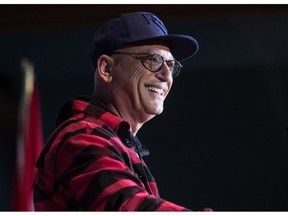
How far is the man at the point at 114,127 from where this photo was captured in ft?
3.42

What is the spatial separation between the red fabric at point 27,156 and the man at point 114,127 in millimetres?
1188

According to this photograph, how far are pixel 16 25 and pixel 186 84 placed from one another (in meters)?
1.06

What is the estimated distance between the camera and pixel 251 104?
3.08 m

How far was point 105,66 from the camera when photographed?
4.81 ft

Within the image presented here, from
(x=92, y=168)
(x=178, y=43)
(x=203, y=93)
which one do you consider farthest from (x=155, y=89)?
(x=203, y=93)

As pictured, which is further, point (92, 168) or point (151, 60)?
point (151, 60)

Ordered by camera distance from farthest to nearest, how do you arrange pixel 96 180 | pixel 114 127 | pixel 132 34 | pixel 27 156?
pixel 27 156 → pixel 132 34 → pixel 114 127 → pixel 96 180

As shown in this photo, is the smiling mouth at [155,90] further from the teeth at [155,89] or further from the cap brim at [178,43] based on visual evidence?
the cap brim at [178,43]

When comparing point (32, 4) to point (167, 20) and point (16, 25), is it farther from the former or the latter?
point (167, 20)

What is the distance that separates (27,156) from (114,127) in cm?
150

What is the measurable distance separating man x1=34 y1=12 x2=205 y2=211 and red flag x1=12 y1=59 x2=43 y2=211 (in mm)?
1192

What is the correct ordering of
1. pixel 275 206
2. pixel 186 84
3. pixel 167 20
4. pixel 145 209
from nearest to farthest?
pixel 145 209 → pixel 275 206 → pixel 186 84 → pixel 167 20

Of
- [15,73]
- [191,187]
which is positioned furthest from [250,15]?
[15,73]

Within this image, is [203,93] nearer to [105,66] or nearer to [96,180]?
[105,66]
